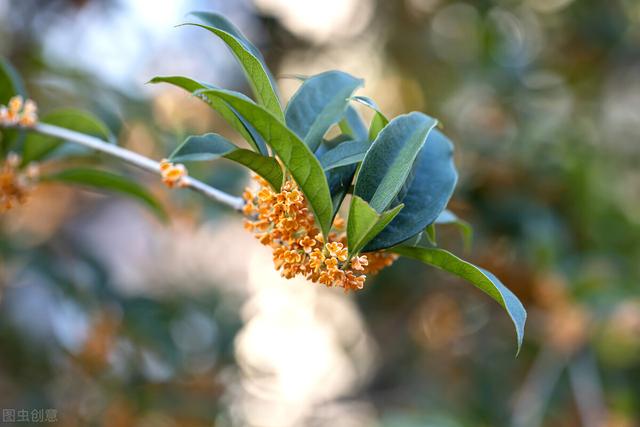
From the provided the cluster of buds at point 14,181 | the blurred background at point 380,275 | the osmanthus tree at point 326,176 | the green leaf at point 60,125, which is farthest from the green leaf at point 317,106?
the blurred background at point 380,275

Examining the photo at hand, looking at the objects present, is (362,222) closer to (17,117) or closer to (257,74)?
(257,74)

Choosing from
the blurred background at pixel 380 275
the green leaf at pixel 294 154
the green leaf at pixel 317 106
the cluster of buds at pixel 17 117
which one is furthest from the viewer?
the blurred background at pixel 380 275

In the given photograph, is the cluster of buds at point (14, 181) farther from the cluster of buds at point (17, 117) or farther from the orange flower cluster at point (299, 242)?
the orange flower cluster at point (299, 242)

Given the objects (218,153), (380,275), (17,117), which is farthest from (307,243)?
(380,275)

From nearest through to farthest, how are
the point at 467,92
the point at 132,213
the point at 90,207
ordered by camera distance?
1. the point at 467,92
2. the point at 90,207
3. the point at 132,213

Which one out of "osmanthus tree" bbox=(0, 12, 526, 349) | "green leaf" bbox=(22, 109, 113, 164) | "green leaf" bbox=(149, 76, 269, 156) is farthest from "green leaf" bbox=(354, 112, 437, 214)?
"green leaf" bbox=(22, 109, 113, 164)

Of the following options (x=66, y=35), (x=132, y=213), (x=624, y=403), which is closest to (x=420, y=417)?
(x=624, y=403)

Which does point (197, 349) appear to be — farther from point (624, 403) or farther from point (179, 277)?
point (624, 403)
